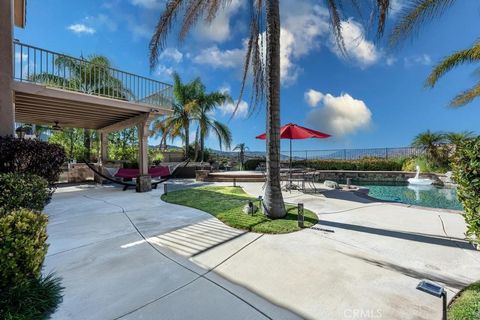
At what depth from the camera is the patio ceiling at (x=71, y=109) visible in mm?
6781

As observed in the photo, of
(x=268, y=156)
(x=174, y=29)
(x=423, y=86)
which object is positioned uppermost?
(x=174, y=29)

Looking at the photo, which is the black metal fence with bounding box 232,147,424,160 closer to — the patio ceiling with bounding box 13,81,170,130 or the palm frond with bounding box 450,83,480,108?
the palm frond with bounding box 450,83,480,108

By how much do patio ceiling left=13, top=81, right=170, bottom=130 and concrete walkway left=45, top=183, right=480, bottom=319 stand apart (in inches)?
163

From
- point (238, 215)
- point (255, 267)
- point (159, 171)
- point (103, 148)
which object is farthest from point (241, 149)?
point (255, 267)

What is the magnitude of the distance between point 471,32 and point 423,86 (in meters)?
1.82

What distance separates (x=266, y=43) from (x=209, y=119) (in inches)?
499

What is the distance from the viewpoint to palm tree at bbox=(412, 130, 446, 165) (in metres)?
13.5

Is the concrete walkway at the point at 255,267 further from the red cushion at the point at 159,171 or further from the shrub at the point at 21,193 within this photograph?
the red cushion at the point at 159,171

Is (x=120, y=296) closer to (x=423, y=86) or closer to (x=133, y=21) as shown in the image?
(x=133, y=21)

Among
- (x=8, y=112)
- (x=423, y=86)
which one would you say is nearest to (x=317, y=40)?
(x=423, y=86)

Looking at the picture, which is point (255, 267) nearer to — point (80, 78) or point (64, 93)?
point (64, 93)

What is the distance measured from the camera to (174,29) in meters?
5.54

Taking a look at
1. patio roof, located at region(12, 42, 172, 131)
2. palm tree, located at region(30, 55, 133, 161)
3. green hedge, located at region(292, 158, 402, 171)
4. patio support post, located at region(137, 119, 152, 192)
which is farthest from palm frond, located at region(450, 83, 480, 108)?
palm tree, located at region(30, 55, 133, 161)

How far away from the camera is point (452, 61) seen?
25.4 feet
